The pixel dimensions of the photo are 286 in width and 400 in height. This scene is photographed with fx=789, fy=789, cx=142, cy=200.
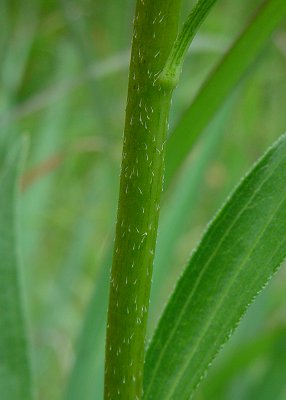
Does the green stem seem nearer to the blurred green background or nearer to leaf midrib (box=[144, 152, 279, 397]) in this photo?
leaf midrib (box=[144, 152, 279, 397])

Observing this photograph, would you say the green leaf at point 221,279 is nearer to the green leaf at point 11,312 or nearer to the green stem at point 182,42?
the green stem at point 182,42

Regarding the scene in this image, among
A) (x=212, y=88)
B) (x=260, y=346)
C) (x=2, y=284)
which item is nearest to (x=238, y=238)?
(x=212, y=88)

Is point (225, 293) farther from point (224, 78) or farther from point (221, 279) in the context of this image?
point (224, 78)

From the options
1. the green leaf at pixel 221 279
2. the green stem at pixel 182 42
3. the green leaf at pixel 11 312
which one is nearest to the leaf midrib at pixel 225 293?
the green leaf at pixel 221 279

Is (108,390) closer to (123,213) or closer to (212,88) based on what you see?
(123,213)

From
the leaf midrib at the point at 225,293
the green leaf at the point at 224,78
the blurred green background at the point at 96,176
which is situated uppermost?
the green leaf at the point at 224,78
